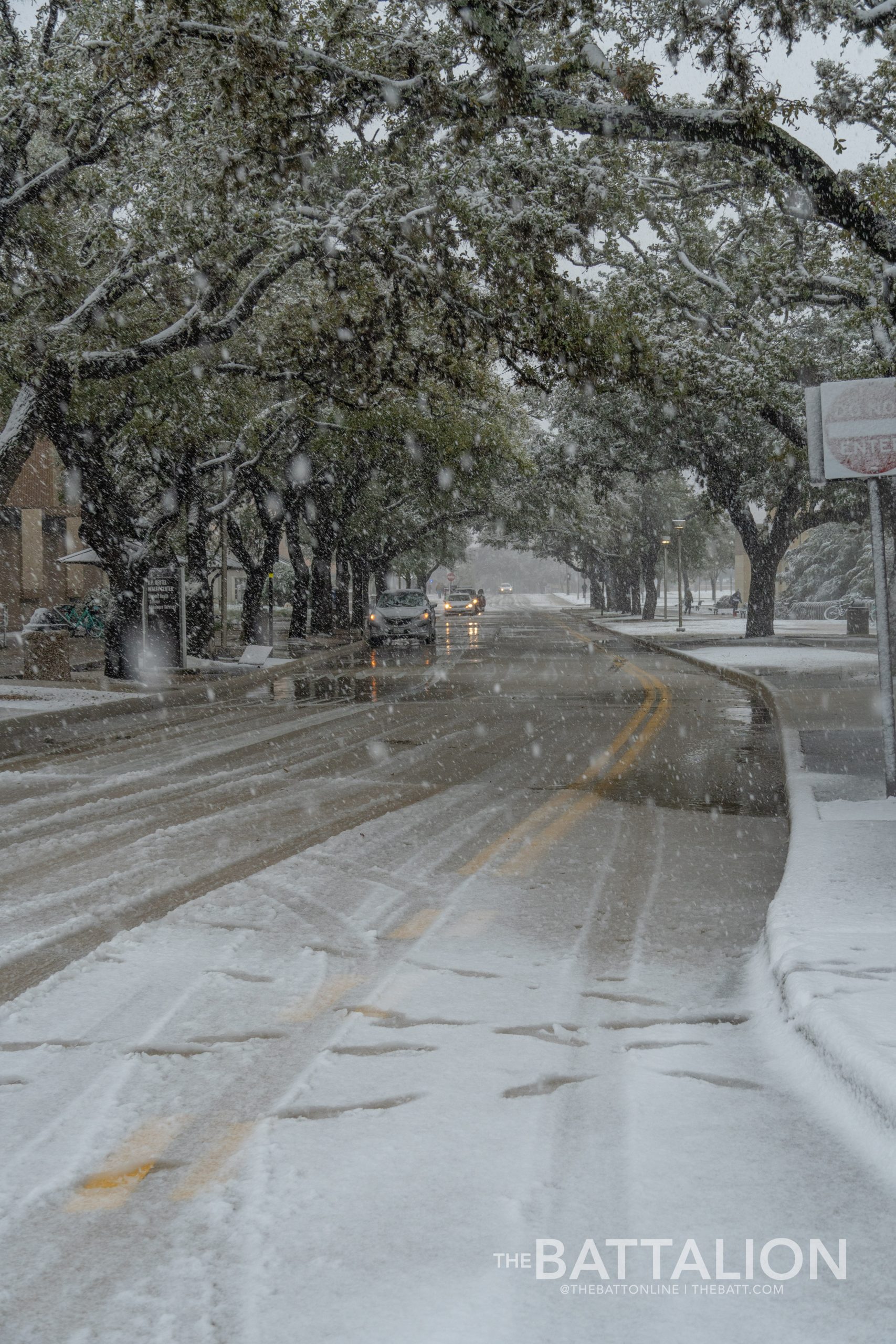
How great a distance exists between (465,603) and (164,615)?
5120 centimetres

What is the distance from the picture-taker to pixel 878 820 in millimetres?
7500

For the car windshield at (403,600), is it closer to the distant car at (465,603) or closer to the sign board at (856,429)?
the sign board at (856,429)

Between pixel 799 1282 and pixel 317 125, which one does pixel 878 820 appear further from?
pixel 317 125

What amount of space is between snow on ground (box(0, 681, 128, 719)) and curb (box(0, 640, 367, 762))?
174 millimetres

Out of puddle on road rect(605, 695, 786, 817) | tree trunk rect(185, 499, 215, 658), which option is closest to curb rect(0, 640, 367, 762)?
tree trunk rect(185, 499, 215, 658)

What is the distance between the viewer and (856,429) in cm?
794

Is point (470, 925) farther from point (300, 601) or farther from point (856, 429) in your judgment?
point (300, 601)

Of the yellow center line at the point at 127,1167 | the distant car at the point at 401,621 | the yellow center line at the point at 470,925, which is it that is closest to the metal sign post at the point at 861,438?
the yellow center line at the point at 470,925

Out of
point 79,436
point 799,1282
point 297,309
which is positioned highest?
point 297,309

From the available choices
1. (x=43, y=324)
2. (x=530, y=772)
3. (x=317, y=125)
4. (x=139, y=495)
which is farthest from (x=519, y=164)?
(x=139, y=495)

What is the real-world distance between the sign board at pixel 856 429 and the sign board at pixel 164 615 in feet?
55.7

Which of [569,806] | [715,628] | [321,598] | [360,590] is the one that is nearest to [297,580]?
[321,598]

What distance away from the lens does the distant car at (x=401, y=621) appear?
34250mm

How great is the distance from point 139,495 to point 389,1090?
41.0 metres
